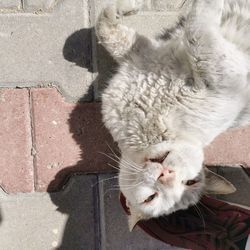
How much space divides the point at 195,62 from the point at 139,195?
70 cm

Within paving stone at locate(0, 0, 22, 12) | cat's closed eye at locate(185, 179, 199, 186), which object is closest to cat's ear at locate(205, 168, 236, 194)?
cat's closed eye at locate(185, 179, 199, 186)

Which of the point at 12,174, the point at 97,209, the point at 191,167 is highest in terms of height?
the point at 191,167

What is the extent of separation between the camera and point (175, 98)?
2.21m

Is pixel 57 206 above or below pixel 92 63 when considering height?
below

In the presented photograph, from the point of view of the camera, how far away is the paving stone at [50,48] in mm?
2648

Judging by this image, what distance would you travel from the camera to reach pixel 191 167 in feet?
7.02

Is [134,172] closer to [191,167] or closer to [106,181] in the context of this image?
[191,167]

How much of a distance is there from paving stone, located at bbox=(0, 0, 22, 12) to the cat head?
1.10 meters

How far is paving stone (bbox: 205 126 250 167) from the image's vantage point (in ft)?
9.30

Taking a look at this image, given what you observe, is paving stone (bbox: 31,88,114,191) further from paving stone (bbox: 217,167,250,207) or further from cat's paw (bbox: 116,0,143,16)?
paving stone (bbox: 217,167,250,207)

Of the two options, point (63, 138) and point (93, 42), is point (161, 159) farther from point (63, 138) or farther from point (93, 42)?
point (93, 42)

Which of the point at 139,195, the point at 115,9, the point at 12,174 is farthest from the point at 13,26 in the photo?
the point at 139,195

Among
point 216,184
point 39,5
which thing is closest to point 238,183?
point 216,184

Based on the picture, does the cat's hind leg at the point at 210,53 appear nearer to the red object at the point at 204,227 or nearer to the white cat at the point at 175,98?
the white cat at the point at 175,98
